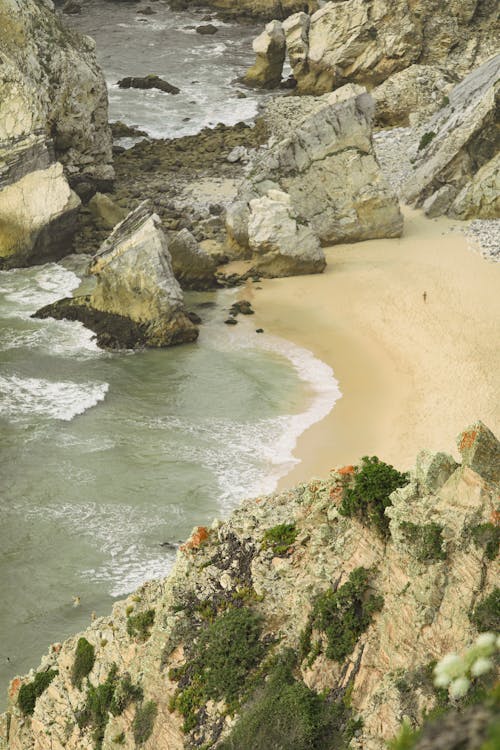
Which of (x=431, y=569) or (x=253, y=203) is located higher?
(x=431, y=569)

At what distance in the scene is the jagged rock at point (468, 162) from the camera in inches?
1404

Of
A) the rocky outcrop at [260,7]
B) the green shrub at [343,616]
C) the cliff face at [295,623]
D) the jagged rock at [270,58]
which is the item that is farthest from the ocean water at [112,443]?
the rocky outcrop at [260,7]

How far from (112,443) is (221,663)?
12655mm

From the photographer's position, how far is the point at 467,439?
9.99m

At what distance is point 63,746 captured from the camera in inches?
458

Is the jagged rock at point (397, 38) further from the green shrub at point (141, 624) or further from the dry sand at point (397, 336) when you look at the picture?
the green shrub at point (141, 624)

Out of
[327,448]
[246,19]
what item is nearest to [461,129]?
[327,448]

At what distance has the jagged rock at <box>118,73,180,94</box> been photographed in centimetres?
5728

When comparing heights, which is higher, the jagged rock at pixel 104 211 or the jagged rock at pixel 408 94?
the jagged rock at pixel 408 94

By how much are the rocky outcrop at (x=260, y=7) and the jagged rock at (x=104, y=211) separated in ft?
128

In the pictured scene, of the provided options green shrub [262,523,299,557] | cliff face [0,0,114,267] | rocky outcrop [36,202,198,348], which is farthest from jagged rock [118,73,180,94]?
green shrub [262,523,299,557]

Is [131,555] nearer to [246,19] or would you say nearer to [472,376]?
[472,376]

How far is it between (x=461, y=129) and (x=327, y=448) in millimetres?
20017

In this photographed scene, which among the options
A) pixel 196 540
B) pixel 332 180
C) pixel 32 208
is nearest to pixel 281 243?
pixel 332 180
